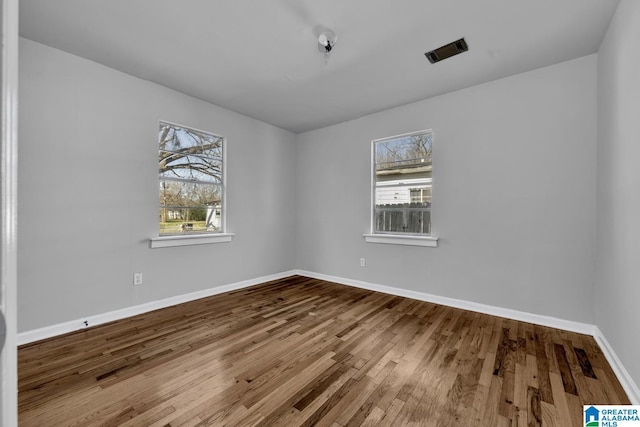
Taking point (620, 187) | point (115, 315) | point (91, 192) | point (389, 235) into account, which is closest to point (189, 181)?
point (91, 192)

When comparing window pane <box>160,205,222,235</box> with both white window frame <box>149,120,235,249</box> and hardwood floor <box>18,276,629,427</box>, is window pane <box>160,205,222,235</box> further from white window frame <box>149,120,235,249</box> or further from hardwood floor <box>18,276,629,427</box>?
hardwood floor <box>18,276,629,427</box>

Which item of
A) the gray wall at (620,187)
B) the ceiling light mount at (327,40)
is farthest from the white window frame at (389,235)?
the ceiling light mount at (327,40)

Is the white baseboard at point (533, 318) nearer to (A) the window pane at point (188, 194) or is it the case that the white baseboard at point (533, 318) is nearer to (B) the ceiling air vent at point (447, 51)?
(A) the window pane at point (188, 194)

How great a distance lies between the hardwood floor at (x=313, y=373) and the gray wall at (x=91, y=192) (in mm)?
386

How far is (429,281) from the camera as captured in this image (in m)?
3.55

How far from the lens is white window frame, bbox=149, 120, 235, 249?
3249mm

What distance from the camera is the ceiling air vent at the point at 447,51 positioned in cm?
247

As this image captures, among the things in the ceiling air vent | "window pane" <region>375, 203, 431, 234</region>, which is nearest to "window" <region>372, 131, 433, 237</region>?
"window pane" <region>375, 203, 431, 234</region>

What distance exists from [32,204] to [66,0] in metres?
1.66

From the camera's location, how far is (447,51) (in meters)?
2.58

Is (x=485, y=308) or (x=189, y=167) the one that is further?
(x=189, y=167)

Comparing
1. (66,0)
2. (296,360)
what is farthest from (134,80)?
(296,360)

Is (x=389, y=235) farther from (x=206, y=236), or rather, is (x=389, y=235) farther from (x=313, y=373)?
(x=206, y=236)

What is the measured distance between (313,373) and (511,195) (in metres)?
2.68
